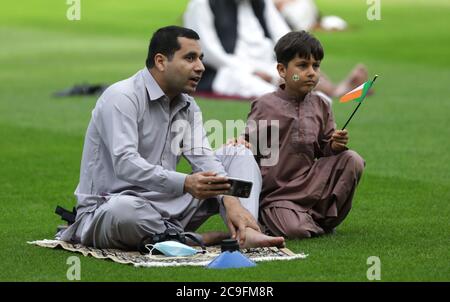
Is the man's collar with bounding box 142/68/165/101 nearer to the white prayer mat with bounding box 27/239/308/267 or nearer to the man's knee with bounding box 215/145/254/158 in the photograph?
the man's knee with bounding box 215/145/254/158

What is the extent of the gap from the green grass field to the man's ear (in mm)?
1093

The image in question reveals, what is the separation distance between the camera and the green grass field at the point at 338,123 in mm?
6066

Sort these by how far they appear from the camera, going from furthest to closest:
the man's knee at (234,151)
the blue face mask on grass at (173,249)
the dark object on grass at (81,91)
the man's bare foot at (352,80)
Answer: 1. the dark object on grass at (81,91)
2. the man's bare foot at (352,80)
3. the man's knee at (234,151)
4. the blue face mask on grass at (173,249)

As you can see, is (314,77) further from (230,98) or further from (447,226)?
(230,98)

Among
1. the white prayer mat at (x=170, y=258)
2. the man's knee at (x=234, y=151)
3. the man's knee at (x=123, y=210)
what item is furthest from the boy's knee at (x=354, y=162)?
the man's knee at (x=123, y=210)

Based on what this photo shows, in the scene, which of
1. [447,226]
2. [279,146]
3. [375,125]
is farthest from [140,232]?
[375,125]

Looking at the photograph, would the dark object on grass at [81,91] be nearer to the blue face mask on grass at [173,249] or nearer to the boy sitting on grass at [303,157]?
the boy sitting on grass at [303,157]

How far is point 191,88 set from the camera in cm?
657

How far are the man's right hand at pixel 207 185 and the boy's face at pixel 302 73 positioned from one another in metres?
1.19

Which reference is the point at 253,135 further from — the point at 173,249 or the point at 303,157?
the point at 173,249

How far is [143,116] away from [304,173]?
1.13 meters

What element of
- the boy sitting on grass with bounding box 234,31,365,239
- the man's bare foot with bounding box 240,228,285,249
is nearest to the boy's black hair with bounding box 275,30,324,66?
the boy sitting on grass with bounding box 234,31,365,239
